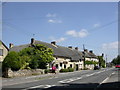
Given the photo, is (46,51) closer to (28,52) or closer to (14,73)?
(28,52)

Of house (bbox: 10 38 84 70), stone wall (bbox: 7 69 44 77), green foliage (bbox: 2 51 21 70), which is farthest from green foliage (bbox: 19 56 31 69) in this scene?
house (bbox: 10 38 84 70)

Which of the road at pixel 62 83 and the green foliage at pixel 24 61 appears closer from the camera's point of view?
the road at pixel 62 83

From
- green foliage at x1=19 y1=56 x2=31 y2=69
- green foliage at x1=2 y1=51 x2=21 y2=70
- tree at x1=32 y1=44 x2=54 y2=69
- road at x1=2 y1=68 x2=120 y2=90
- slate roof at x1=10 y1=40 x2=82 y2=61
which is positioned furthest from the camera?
slate roof at x1=10 y1=40 x2=82 y2=61

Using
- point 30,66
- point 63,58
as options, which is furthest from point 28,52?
point 63,58

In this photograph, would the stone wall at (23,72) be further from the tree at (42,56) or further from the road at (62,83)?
the road at (62,83)

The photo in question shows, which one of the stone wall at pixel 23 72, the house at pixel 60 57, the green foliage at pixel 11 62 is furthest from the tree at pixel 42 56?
the green foliage at pixel 11 62

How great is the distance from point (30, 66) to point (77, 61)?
111 feet

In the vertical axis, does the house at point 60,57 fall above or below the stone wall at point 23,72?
above

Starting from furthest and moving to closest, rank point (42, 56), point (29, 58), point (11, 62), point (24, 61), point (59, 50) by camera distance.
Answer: point (59, 50) < point (42, 56) < point (29, 58) < point (24, 61) < point (11, 62)

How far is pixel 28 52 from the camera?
45594 millimetres

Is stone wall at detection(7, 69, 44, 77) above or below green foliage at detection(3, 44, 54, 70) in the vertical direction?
below

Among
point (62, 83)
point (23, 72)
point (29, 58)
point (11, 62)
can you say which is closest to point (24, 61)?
point (23, 72)

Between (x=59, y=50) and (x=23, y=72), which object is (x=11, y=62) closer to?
(x=23, y=72)

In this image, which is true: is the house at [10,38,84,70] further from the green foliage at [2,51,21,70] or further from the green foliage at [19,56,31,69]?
the green foliage at [2,51,21,70]
